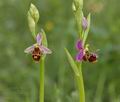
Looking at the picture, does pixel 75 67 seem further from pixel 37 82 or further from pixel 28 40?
pixel 28 40

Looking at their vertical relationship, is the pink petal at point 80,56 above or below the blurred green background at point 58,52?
below

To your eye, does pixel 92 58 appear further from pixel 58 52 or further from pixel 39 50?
pixel 58 52

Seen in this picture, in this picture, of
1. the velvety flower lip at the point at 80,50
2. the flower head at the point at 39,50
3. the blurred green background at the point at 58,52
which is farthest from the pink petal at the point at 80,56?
the blurred green background at the point at 58,52

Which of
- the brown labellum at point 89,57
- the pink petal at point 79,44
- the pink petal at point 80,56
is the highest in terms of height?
the pink petal at point 79,44

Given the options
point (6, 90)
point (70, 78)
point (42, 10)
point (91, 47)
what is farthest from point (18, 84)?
point (42, 10)

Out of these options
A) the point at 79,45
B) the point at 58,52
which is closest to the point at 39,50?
the point at 79,45

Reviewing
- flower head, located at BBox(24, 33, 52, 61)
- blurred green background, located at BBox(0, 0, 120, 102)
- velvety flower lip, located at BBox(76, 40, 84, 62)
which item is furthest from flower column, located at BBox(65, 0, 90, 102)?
blurred green background, located at BBox(0, 0, 120, 102)

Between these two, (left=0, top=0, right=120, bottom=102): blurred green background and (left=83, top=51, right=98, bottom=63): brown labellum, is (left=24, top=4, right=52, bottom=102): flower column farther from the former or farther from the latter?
(left=0, top=0, right=120, bottom=102): blurred green background

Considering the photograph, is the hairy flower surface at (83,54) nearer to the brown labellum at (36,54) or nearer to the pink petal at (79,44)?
the pink petal at (79,44)
